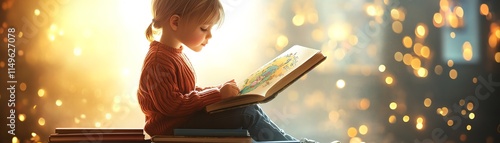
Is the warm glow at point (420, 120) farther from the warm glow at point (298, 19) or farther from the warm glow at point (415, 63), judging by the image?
the warm glow at point (298, 19)

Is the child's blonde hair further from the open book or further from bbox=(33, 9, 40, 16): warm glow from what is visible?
bbox=(33, 9, 40, 16): warm glow

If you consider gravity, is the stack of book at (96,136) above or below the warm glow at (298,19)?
below

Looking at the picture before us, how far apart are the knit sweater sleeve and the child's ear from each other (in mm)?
106

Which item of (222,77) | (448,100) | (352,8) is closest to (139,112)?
(222,77)

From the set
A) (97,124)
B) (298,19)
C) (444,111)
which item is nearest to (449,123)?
(444,111)

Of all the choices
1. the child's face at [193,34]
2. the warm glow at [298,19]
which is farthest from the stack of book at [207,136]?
the warm glow at [298,19]

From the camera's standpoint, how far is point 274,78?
1264 mm

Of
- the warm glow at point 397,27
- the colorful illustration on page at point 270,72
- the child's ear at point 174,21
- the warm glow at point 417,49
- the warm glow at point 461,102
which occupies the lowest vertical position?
the warm glow at point 461,102

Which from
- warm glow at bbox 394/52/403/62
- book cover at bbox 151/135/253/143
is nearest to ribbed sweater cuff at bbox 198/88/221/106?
book cover at bbox 151/135/253/143

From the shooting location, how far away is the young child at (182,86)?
131 cm

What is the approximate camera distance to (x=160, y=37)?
1441mm

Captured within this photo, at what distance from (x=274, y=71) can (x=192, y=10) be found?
23cm

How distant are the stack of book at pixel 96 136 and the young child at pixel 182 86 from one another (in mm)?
71

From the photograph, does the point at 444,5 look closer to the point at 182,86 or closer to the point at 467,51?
the point at 467,51
